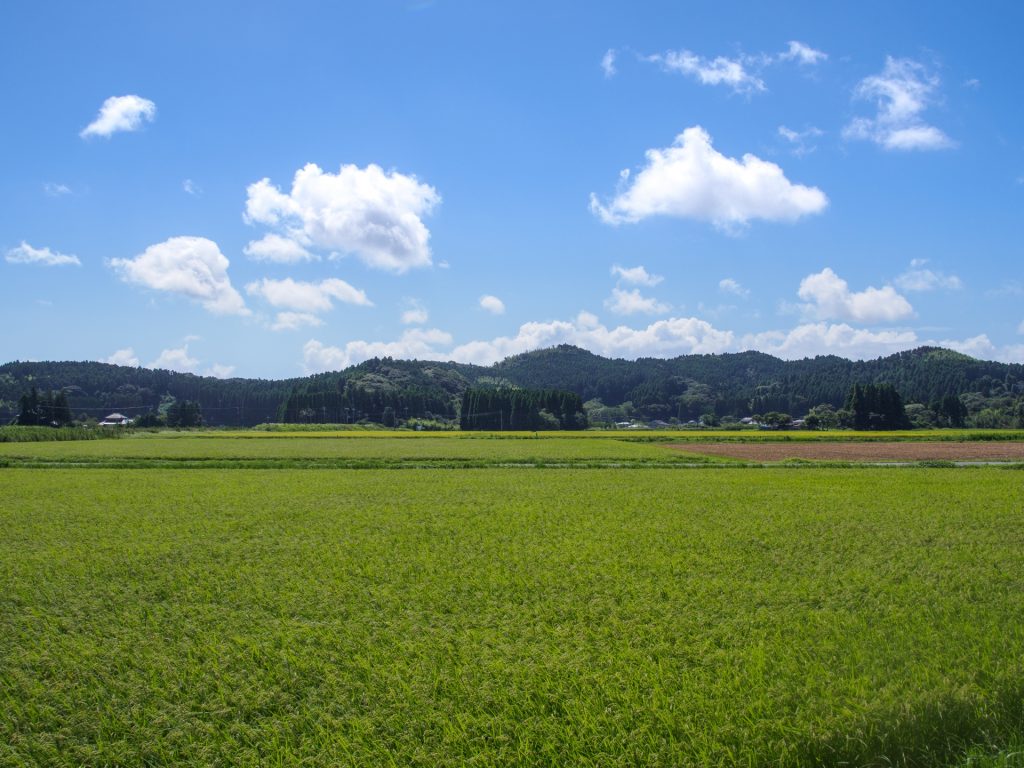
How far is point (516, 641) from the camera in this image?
759cm

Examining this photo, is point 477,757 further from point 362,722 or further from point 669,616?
point 669,616

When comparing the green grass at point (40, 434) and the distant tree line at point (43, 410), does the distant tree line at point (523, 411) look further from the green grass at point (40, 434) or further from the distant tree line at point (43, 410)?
the green grass at point (40, 434)

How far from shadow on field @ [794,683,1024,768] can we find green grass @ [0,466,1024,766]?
0.02m

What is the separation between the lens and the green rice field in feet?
18.5

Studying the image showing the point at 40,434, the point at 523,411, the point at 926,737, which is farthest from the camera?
the point at 523,411

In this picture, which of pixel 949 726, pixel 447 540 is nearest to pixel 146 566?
pixel 447 540

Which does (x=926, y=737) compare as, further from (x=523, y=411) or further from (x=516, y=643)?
(x=523, y=411)

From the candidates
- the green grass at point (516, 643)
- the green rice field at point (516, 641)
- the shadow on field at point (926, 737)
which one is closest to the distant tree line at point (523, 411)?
the green rice field at point (516, 641)

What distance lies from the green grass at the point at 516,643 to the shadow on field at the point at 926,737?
0.07 feet

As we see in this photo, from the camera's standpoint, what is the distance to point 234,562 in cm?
1181

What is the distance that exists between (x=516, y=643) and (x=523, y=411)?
12617 centimetres

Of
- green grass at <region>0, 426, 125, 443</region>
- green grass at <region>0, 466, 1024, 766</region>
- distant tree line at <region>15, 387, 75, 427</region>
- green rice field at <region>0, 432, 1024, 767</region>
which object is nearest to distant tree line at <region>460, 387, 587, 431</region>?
distant tree line at <region>15, 387, 75, 427</region>

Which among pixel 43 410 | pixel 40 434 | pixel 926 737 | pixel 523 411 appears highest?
pixel 523 411

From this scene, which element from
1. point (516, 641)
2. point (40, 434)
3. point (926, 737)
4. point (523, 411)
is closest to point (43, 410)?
point (40, 434)
